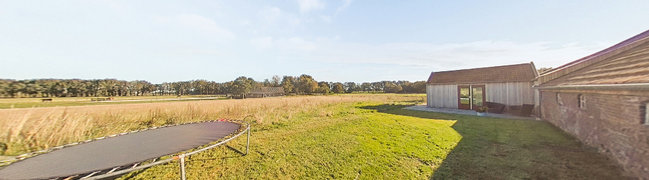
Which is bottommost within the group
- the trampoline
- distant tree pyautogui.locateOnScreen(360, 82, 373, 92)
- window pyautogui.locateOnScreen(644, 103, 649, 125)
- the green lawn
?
the green lawn

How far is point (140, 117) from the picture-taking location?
28.0ft

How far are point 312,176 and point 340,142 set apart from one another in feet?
7.45

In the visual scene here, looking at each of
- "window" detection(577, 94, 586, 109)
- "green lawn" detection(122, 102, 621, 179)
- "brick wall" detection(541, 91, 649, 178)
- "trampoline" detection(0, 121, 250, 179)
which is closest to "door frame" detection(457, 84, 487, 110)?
"brick wall" detection(541, 91, 649, 178)

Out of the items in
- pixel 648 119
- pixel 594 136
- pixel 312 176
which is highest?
pixel 648 119

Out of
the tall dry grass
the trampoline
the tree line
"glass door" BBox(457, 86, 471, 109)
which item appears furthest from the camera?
the tree line

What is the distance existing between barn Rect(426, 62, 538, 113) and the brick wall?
6.22 metres

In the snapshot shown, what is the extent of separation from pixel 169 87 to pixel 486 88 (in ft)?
409

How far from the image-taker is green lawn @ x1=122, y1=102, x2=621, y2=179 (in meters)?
3.82

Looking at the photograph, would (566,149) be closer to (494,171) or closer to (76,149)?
(494,171)

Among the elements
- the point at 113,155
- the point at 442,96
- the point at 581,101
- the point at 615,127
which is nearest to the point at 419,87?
the point at 442,96

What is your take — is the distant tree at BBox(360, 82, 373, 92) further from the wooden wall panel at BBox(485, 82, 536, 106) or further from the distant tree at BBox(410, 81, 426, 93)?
the wooden wall panel at BBox(485, 82, 536, 106)

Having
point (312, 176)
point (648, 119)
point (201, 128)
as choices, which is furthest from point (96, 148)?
point (648, 119)

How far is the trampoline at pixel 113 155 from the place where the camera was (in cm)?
261

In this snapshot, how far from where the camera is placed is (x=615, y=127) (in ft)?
14.1
